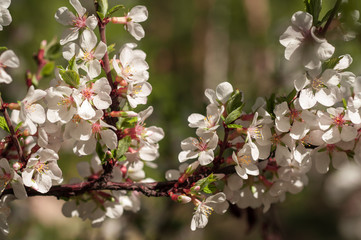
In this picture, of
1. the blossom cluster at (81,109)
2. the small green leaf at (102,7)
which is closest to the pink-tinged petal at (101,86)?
the blossom cluster at (81,109)

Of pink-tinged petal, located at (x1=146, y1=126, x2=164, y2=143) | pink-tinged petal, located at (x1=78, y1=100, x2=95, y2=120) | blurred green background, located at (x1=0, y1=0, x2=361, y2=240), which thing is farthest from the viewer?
blurred green background, located at (x1=0, y1=0, x2=361, y2=240)

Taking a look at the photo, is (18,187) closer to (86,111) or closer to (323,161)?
(86,111)

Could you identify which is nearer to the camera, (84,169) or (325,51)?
(325,51)

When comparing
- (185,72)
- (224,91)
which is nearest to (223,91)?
(224,91)

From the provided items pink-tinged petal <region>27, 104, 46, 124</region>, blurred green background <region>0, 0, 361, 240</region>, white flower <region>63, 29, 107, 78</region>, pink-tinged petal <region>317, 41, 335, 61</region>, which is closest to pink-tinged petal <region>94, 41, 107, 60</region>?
white flower <region>63, 29, 107, 78</region>

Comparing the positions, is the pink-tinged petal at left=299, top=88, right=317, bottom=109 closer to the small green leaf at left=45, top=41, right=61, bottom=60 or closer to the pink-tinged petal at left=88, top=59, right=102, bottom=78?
the pink-tinged petal at left=88, top=59, right=102, bottom=78

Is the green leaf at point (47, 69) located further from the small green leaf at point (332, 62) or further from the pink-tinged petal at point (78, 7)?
the small green leaf at point (332, 62)

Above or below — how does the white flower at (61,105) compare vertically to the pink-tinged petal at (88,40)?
below
